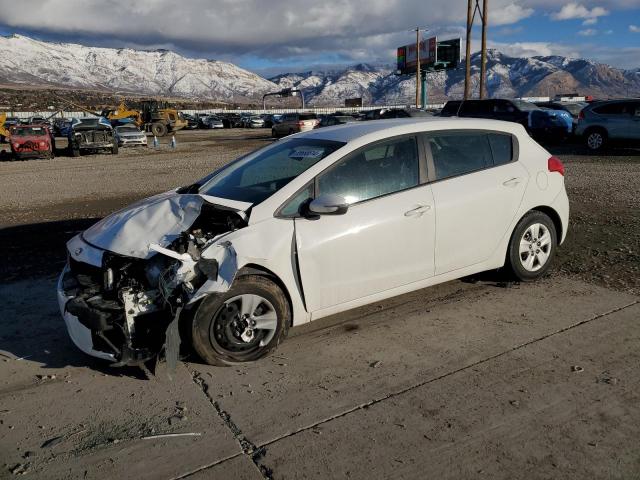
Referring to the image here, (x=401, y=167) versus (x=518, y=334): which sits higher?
(x=401, y=167)

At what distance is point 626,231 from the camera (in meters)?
7.11

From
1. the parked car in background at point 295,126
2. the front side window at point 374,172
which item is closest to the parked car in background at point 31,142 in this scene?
the parked car in background at point 295,126

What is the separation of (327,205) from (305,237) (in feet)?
0.91

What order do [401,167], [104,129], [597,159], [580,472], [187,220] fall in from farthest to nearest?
[104,129] → [597,159] → [401,167] → [187,220] → [580,472]

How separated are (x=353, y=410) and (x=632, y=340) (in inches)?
87.8

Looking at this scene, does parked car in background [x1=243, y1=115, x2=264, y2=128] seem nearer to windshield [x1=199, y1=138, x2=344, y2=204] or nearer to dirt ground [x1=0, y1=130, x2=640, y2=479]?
dirt ground [x1=0, y1=130, x2=640, y2=479]

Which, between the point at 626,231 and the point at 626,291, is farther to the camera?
the point at 626,231

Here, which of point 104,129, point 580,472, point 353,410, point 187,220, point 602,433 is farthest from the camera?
point 104,129

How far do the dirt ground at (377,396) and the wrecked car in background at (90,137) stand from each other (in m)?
19.6

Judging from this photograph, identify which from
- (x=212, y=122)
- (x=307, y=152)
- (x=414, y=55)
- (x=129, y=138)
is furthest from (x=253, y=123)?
(x=307, y=152)

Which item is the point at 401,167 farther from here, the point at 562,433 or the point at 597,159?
the point at 597,159

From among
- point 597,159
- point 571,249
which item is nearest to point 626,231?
point 571,249

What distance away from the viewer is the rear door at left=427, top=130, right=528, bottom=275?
4590 mm

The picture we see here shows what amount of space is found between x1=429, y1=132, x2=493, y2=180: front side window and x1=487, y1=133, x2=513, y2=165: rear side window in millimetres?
52
